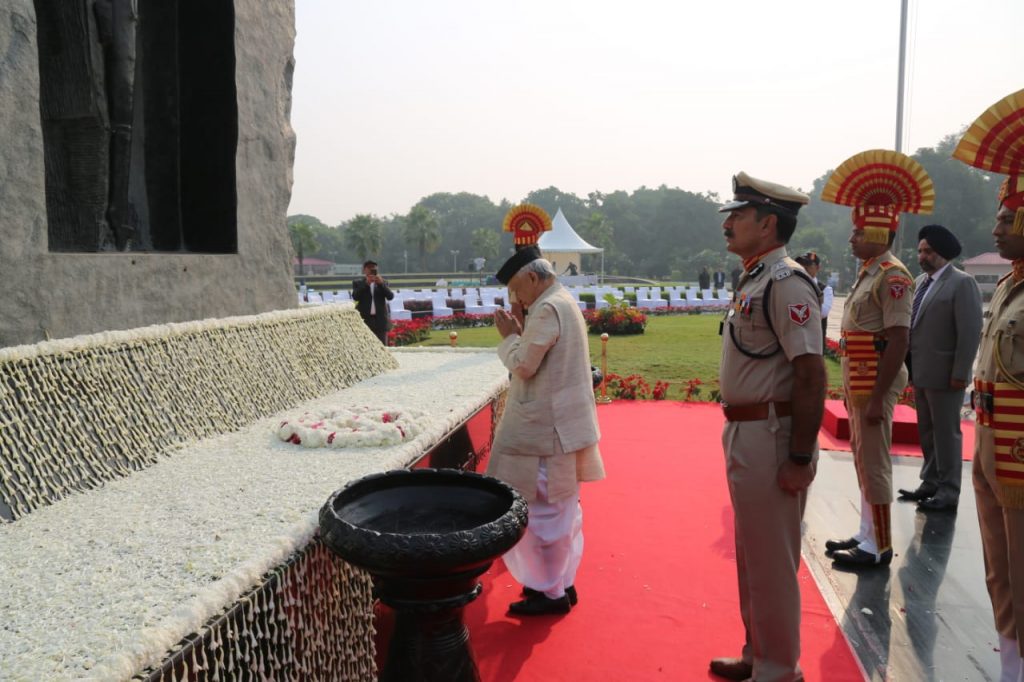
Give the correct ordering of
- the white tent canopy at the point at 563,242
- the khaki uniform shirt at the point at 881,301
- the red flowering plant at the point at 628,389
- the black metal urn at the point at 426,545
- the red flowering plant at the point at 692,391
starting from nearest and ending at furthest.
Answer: the black metal urn at the point at 426,545, the khaki uniform shirt at the point at 881,301, the red flowering plant at the point at 692,391, the red flowering plant at the point at 628,389, the white tent canopy at the point at 563,242

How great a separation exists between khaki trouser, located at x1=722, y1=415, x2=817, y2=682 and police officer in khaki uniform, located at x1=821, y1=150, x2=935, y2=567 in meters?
1.34

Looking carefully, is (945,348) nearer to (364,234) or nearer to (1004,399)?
(1004,399)

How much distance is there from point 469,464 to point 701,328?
13836 millimetres

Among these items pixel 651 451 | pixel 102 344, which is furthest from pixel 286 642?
pixel 651 451

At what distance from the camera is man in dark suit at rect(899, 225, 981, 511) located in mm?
4312

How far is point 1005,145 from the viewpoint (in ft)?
7.58

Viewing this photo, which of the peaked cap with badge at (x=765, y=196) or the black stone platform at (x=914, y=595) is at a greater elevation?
the peaked cap with badge at (x=765, y=196)

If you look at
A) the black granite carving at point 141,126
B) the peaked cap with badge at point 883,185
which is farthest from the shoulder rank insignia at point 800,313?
the black granite carving at point 141,126

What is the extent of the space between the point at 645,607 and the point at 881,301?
6.48ft

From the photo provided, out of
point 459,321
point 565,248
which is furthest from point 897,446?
point 565,248

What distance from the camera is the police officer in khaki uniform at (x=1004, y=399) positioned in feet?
7.25

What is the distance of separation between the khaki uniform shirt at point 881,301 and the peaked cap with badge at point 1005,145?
1.08m

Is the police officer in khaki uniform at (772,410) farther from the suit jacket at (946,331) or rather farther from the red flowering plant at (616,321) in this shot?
the red flowering plant at (616,321)

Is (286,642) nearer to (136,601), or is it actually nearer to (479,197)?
(136,601)
